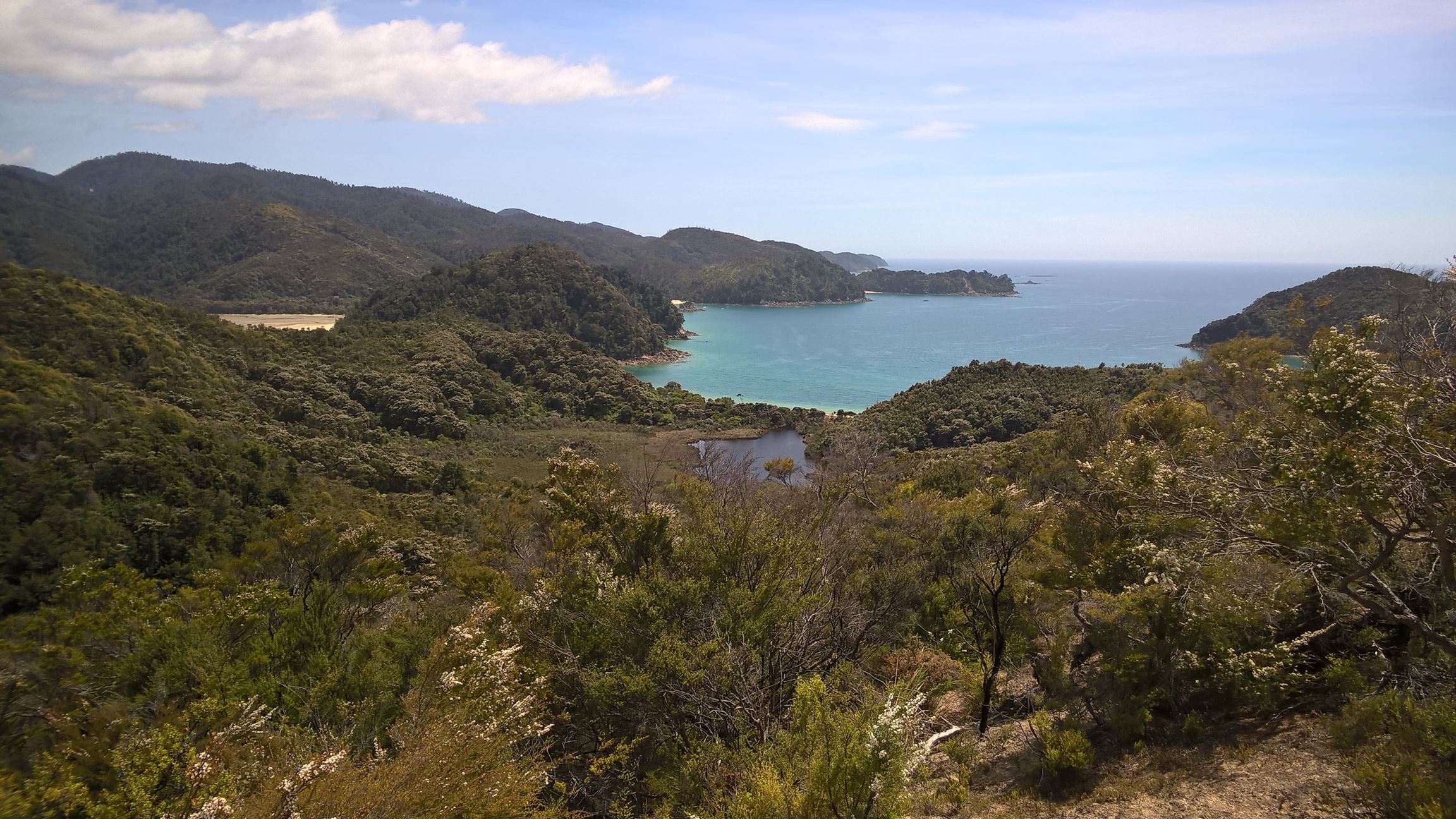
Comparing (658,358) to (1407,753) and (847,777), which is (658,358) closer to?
(847,777)

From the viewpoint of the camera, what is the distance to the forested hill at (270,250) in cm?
A: 10638

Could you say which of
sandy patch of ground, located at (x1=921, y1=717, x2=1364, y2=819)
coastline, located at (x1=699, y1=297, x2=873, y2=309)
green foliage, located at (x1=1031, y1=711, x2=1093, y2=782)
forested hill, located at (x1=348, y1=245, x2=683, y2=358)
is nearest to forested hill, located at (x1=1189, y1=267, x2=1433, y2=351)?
sandy patch of ground, located at (x1=921, y1=717, x2=1364, y2=819)

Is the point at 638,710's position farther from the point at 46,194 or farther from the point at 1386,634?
the point at 46,194

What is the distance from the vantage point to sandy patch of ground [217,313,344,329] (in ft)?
258

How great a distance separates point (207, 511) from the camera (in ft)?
78.1

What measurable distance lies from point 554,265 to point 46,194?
150344mm

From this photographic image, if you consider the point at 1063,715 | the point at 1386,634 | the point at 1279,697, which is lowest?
the point at 1063,715

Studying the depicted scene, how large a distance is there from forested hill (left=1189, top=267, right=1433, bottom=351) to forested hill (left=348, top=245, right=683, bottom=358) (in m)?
69.1

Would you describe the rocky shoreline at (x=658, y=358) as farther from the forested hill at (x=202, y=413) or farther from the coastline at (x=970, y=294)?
the coastline at (x=970, y=294)

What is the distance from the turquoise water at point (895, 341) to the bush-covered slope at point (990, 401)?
47.0 feet

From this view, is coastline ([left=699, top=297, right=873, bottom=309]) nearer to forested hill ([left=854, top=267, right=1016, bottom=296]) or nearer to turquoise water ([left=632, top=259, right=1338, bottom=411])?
turquoise water ([left=632, top=259, right=1338, bottom=411])

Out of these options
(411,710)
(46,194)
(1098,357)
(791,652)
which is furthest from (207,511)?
(46,194)

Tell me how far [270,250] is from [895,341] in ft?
364

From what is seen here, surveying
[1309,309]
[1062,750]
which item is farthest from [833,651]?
[1309,309]
